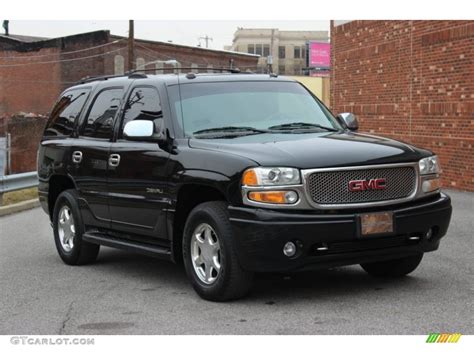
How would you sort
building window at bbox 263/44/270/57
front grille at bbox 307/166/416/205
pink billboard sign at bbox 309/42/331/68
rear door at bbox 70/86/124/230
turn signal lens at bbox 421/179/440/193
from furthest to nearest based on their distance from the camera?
building window at bbox 263/44/270/57, pink billboard sign at bbox 309/42/331/68, rear door at bbox 70/86/124/230, turn signal lens at bbox 421/179/440/193, front grille at bbox 307/166/416/205

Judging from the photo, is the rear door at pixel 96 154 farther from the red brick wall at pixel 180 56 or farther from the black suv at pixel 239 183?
the red brick wall at pixel 180 56

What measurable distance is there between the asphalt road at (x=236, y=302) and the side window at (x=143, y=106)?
155 centimetres

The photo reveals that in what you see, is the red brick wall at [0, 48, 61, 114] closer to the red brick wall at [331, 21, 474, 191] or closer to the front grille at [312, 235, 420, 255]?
the red brick wall at [331, 21, 474, 191]

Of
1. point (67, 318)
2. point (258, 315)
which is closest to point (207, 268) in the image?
point (258, 315)

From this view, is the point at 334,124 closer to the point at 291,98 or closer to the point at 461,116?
the point at 291,98

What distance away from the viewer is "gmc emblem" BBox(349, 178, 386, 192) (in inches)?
225

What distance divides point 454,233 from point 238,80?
3.82m

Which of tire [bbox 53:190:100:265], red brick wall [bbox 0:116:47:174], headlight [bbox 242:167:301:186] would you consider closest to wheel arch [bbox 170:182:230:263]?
headlight [bbox 242:167:301:186]

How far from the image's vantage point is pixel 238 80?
718cm

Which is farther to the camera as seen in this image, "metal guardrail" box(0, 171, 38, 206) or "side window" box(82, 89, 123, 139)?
"metal guardrail" box(0, 171, 38, 206)

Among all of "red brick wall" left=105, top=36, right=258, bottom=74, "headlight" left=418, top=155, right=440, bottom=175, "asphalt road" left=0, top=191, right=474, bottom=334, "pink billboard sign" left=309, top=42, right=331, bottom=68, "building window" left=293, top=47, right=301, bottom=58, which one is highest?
"building window" left=293, top=47, right=301, bottom=58

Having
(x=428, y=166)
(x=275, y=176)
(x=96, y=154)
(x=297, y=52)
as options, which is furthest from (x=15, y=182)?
(x=297, y=52)

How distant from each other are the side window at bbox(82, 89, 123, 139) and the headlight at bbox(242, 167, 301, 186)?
2.41 m

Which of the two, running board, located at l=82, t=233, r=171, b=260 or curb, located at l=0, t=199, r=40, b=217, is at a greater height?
running board, located at l=82, t=233, r=171, b=260
